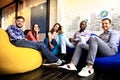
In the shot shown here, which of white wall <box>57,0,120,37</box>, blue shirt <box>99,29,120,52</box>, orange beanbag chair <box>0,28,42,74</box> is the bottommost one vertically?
orange beanbag chair <box>0,28,42,74</box>

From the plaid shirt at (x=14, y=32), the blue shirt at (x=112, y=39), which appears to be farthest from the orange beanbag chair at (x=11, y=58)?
the blue shirt at (x=112, y=39)

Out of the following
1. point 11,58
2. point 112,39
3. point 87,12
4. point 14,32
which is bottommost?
point 11,58

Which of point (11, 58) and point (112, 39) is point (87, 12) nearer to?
point (112, 39)

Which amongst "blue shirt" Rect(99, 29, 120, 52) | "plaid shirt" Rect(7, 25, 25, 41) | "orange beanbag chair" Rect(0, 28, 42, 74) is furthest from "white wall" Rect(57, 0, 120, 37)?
"orange beanbag chair" Rect(0, 28, 42, 74)

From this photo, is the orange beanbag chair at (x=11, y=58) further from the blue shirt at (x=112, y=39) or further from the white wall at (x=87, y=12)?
the white wall at (x=87, y=12)

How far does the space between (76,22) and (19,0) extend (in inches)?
112

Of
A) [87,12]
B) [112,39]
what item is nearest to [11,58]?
[112,39]

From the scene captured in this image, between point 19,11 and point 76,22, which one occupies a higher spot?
point 19,11

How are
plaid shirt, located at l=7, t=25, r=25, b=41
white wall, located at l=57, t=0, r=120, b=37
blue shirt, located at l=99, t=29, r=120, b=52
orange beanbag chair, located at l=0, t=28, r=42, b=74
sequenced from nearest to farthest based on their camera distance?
orange beanbag chair, located at l=0, t=28, r=42, b=74, blue shirt, located at l=99, t=29, r=120, b=52, plaid shirt, located at l=7, t=25, r=25, b=41, white wall, located at l=57, t=0, r=120, b=37

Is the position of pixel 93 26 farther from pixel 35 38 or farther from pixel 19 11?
pixel 19 11

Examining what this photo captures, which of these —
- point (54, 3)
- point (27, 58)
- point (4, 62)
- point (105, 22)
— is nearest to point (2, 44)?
point (4, 62)

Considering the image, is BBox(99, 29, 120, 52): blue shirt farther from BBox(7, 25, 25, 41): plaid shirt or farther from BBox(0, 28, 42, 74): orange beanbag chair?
BBox(7, 25, 25, 41): plaid shirt

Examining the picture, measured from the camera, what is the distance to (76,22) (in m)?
4.64

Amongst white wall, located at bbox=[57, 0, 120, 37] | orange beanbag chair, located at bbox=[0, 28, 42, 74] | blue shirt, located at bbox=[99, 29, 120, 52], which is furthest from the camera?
white wall, located at bbox=[57, 0, 120, 37]
